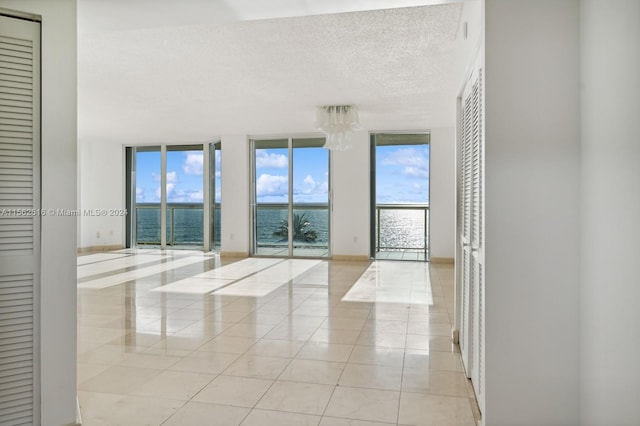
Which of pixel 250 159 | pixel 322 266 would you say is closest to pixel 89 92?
Result: pixel 250 159

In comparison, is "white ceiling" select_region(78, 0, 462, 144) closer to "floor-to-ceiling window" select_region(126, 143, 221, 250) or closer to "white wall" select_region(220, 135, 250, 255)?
"white wall" select_region(220, 135, 250, 255)

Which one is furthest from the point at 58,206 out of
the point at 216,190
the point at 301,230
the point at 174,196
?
the point at 174,196

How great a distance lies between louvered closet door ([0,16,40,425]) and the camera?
1976mm

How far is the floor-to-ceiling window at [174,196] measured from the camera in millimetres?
9500

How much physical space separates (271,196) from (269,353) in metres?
5.91

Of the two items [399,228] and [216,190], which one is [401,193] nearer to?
[399,228]

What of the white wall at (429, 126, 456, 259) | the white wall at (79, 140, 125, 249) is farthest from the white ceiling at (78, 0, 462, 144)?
the white wall at (79, 140, 125, 249)

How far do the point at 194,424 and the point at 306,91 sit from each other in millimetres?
4036

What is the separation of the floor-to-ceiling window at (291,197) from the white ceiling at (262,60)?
160 centimetres

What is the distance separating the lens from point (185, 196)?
968 cm

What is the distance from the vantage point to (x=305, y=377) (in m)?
2.80

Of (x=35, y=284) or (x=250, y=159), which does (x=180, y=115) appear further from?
(x=35, y=284)

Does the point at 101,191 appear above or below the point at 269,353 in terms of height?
above

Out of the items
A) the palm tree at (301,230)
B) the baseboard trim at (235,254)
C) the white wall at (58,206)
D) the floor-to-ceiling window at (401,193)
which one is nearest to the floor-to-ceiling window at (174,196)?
the baseboard trim at (235,254)
